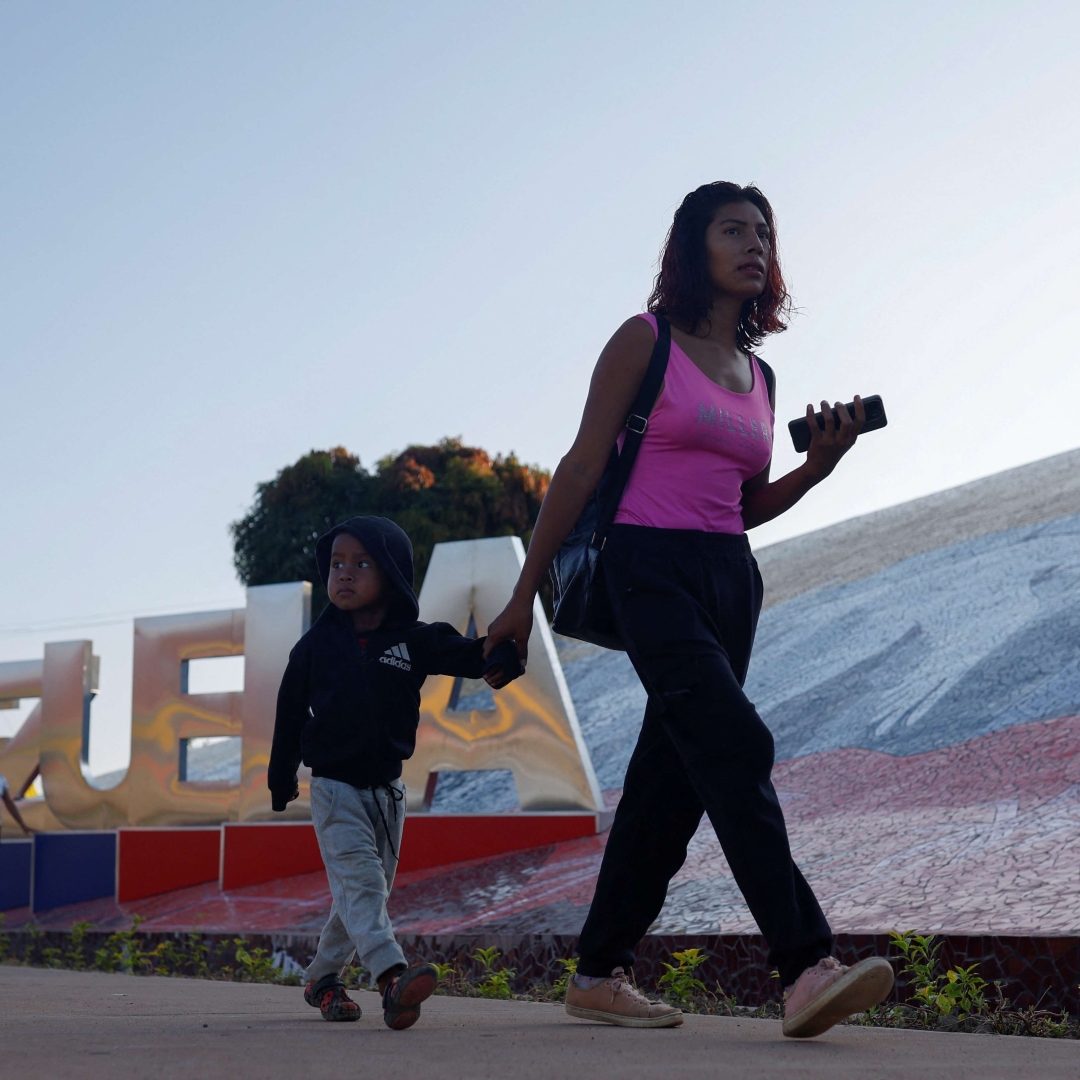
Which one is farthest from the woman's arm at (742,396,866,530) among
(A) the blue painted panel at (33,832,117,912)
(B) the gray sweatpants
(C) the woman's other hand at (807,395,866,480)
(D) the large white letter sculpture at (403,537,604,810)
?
(A) the blue painted panel at (33,832,117,912)

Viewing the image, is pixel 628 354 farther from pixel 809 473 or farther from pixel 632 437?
pixel 809 473

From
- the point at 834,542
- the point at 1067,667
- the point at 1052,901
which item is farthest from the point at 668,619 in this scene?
the point at 834,542

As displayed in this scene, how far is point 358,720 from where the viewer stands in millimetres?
3359

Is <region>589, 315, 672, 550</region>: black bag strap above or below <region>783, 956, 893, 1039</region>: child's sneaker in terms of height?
above

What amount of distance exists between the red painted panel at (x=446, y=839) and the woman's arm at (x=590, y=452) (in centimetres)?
476

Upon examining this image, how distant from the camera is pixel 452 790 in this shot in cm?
943

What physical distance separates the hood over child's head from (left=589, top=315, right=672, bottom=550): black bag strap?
81cm

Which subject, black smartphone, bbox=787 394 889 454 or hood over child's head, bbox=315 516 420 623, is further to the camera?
hood over child's head, bbox=315 516 420 623

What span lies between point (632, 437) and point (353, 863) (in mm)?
1250

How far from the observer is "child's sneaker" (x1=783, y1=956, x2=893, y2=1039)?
93.3 inches

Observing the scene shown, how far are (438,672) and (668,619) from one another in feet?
2.95

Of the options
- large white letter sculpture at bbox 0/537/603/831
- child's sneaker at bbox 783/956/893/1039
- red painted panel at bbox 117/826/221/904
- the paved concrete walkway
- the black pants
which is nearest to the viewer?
the paved concrete walkway

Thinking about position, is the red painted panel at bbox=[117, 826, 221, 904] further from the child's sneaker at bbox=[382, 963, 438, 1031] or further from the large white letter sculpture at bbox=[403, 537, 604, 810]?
the child's sneaker at bbox=[382, 963, 438, 1031]

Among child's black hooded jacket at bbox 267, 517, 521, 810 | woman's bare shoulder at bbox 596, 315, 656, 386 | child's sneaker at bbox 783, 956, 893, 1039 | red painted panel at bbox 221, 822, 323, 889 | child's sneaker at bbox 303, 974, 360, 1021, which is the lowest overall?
red painted panel at bbox 221, 822, 323, 889
